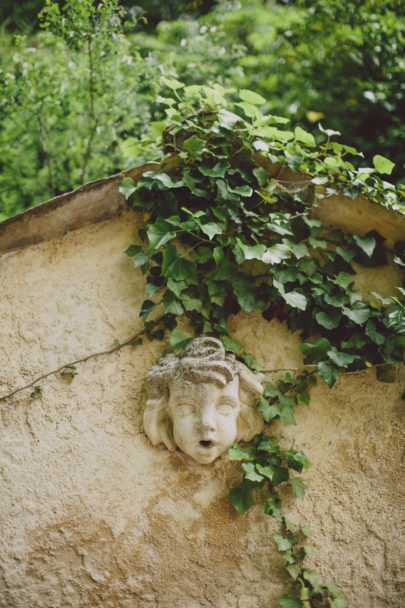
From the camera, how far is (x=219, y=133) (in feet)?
5.79

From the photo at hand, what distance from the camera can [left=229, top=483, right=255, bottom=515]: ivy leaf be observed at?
154 cm

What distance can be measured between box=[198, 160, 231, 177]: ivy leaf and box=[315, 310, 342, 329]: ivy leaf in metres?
0.67

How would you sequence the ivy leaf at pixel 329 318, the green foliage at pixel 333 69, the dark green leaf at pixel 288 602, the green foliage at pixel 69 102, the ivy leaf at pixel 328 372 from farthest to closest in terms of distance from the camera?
1. the green foliage at pixel 333 69
2. the green foliage at pixel 69 102
3. the ivy leaf at pixel 329 318
4. the ivy leaf at pixel 328 372
5. the dark green leaf at pixel 288 602

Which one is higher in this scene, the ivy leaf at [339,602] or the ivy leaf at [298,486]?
the ivy leaf at [298,486]

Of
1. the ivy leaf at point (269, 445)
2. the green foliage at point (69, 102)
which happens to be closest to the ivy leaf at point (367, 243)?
the ivy leaf at point (269, 445)

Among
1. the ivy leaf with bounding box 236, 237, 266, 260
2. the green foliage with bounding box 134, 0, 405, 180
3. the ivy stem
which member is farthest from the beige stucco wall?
the green foliage with bounding box 134, 0, 405, 180

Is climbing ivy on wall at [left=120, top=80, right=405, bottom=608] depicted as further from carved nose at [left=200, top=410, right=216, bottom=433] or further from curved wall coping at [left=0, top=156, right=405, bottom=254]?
carved nose at [left=200, top=410, right=216, bottom=433]

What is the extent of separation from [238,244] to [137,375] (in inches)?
25.4

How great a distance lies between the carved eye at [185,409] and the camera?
154 cm

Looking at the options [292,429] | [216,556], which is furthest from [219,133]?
[216,556]

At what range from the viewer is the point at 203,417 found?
1.50m

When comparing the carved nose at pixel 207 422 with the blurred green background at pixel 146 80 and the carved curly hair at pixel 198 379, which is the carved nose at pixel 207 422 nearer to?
the carved curly hair at pixel 198 379

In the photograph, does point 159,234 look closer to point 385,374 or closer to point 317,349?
point 317,349

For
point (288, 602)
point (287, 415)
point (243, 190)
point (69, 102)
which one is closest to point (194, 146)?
point (243, 190)
